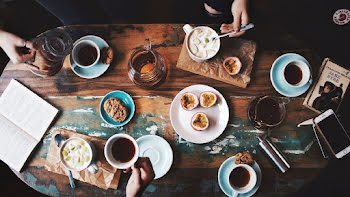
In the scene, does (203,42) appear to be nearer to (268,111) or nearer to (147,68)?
(147,68)

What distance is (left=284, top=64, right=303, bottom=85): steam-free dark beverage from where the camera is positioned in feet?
6.36

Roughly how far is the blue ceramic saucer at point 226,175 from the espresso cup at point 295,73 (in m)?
0.68

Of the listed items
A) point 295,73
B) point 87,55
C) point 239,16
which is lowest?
point 295,73

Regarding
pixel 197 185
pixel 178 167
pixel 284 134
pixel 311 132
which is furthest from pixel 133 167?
pixel 311 132

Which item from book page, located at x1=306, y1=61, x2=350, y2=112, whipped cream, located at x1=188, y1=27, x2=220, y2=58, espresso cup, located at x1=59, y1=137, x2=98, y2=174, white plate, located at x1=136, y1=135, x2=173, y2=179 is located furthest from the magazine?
espresso cup, located at x1=59, y1=137, x2=98, y2=174

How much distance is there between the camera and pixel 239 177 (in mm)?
1868

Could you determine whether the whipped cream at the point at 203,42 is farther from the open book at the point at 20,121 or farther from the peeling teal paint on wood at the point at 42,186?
the peeling teal paint on wood at the point at 42,186

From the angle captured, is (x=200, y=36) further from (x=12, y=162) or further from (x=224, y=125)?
(x=12, y=162)

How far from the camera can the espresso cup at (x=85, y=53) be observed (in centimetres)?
196

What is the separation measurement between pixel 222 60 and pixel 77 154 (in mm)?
1311

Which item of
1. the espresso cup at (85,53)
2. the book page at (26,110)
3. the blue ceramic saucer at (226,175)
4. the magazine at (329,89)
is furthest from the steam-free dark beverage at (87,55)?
the magazine at (329,89)

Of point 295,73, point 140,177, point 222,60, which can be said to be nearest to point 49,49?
point 140,177

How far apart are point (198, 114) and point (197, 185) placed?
53 cm

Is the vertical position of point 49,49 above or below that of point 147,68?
above
